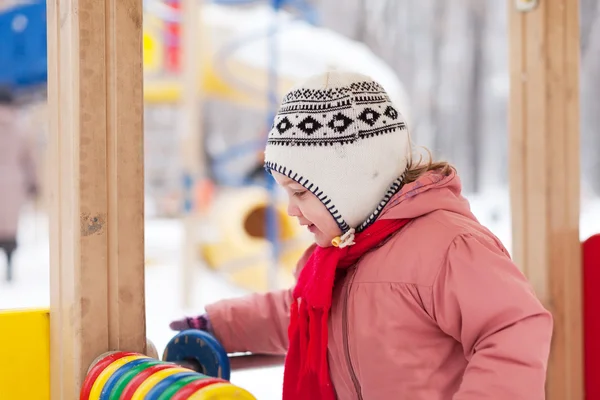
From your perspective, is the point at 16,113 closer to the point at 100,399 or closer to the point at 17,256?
the point at 17,256

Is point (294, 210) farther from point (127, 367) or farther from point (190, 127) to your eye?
point (190, 127)

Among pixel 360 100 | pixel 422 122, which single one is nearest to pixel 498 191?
pixel 422 122

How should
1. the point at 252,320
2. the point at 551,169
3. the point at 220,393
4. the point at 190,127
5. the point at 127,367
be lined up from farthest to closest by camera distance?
the point at 190,127 → the point at 551,169 → the point at 252,320 → the point at 127,367 → the point at 220,393

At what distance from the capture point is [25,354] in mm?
996

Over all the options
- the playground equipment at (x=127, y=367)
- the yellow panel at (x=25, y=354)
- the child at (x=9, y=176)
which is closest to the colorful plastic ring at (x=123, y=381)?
the playground equipment at (x=127, y=367)

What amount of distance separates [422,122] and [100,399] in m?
6.46

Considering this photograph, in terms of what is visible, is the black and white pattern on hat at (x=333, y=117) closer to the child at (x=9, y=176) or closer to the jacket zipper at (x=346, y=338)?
the jacket zipper at (x=346, y=338)

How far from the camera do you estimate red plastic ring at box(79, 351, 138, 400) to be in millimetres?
889

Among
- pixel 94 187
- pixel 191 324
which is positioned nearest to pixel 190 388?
pixel 94 187

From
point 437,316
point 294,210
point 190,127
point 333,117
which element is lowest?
point 437,316

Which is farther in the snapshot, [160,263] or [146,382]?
[160,263]

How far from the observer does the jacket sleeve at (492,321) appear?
2.82ft

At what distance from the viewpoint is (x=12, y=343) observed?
39.0 inches

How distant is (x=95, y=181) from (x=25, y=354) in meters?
0.27
